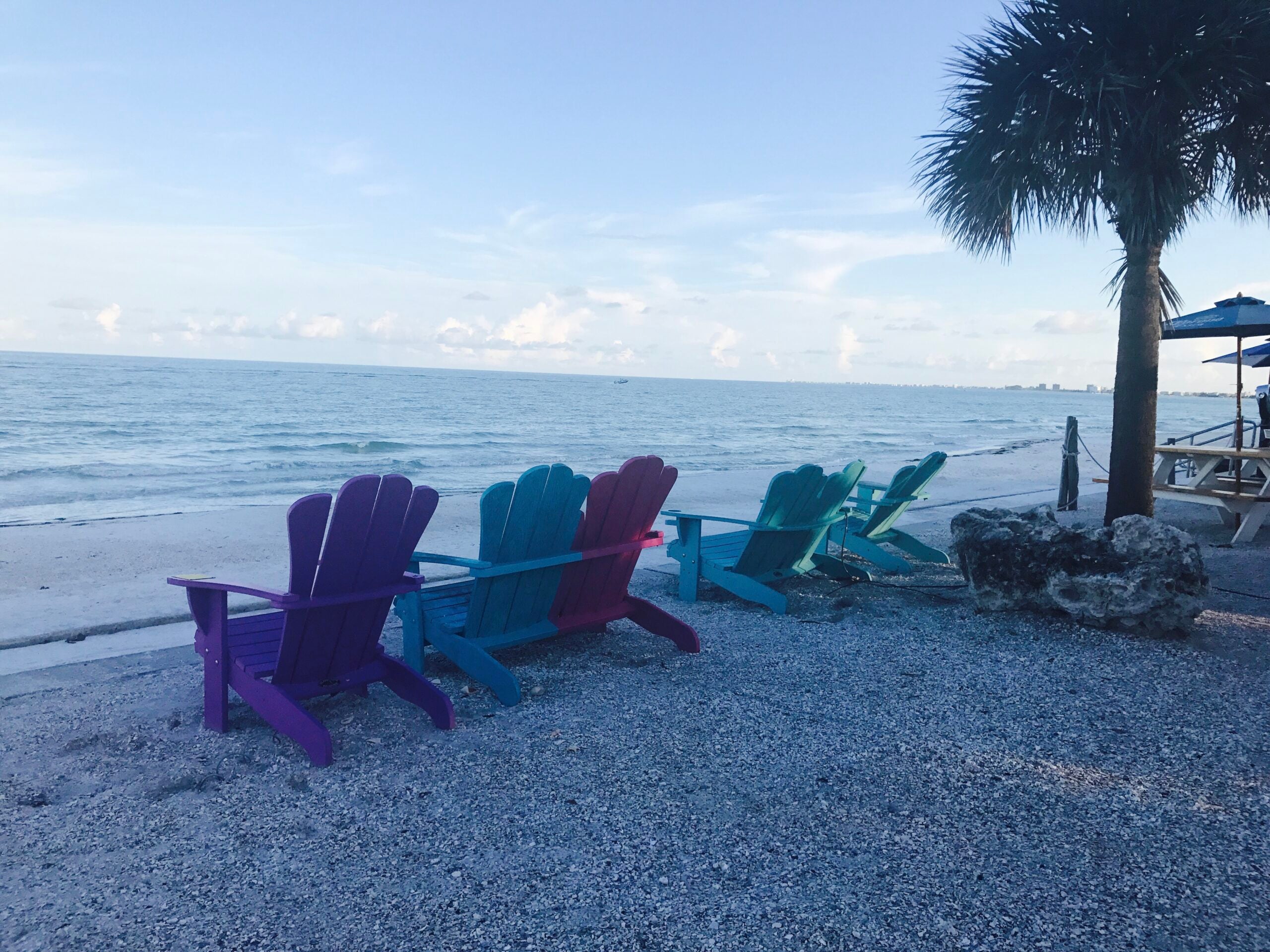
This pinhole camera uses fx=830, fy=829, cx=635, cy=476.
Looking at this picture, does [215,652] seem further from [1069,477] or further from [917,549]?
[1069,477]

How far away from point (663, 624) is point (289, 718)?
6.68 feet

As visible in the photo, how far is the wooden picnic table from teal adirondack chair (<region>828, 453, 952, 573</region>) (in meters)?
2.40

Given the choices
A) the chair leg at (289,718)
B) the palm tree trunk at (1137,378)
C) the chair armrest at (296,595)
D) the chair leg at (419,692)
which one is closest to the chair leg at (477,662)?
the chair leg at (419,692)

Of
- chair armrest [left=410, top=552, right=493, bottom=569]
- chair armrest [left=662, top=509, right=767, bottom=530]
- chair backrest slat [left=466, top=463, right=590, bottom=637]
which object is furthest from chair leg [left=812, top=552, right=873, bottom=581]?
chair armrest [left=410, top=552, right=493, bottom=569]

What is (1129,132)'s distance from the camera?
621 cm

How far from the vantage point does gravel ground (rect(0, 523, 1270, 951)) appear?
7.11ft

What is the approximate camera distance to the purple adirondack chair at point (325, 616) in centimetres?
311

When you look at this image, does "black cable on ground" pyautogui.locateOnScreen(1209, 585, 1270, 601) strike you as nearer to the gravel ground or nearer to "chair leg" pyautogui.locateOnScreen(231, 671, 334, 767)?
the gravel ground

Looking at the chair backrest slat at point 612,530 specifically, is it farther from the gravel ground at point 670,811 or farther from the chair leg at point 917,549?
the chair leg at point 917,549

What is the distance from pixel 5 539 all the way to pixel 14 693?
5.44m

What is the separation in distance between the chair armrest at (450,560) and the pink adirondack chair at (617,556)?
1.76 feet

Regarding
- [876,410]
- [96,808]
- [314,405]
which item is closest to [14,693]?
[96,808]

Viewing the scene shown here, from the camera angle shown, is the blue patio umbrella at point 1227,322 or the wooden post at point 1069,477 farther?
the wooden post at point 1069,477

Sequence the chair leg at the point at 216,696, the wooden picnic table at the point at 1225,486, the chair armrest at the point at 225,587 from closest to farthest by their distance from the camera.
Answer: the chair armrest at the point at 225,587 → the chair leg at the point at 216,696 → the wooden picnic table at the point at 1225,486
